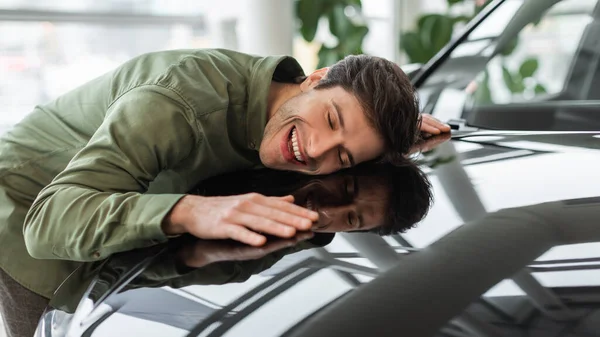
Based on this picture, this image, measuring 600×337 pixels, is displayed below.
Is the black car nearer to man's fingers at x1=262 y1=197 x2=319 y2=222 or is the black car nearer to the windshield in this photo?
man's fingers at x1=262 y1=197 x2=319 y2=222

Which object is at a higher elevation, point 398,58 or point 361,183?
point 361,183

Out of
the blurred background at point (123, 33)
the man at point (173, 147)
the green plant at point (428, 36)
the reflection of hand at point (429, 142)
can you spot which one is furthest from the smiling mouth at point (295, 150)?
the green plant at point (428, 36)

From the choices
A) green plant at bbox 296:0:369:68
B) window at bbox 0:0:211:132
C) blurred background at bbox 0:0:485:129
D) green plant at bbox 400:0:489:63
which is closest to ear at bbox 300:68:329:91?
blurred background at bbox 0:0:485:129

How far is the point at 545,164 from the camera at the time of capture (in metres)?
1.08

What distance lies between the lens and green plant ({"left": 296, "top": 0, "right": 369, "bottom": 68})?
13.3 feet

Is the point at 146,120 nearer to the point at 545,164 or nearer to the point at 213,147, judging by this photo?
the point at 213,147

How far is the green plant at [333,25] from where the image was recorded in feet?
13.3

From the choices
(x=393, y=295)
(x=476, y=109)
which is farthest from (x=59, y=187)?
(x=476, y=109)

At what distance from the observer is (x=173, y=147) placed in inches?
47.1

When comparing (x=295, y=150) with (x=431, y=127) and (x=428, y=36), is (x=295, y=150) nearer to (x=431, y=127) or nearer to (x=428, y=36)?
(x=431, y=127)

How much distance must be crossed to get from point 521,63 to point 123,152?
1.15 m

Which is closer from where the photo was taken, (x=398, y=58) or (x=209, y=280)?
(x=209, y=280)

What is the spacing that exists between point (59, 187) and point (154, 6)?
2.81 m

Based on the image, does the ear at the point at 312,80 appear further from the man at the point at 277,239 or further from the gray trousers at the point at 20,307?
the gray trousers at the point at 20,307
